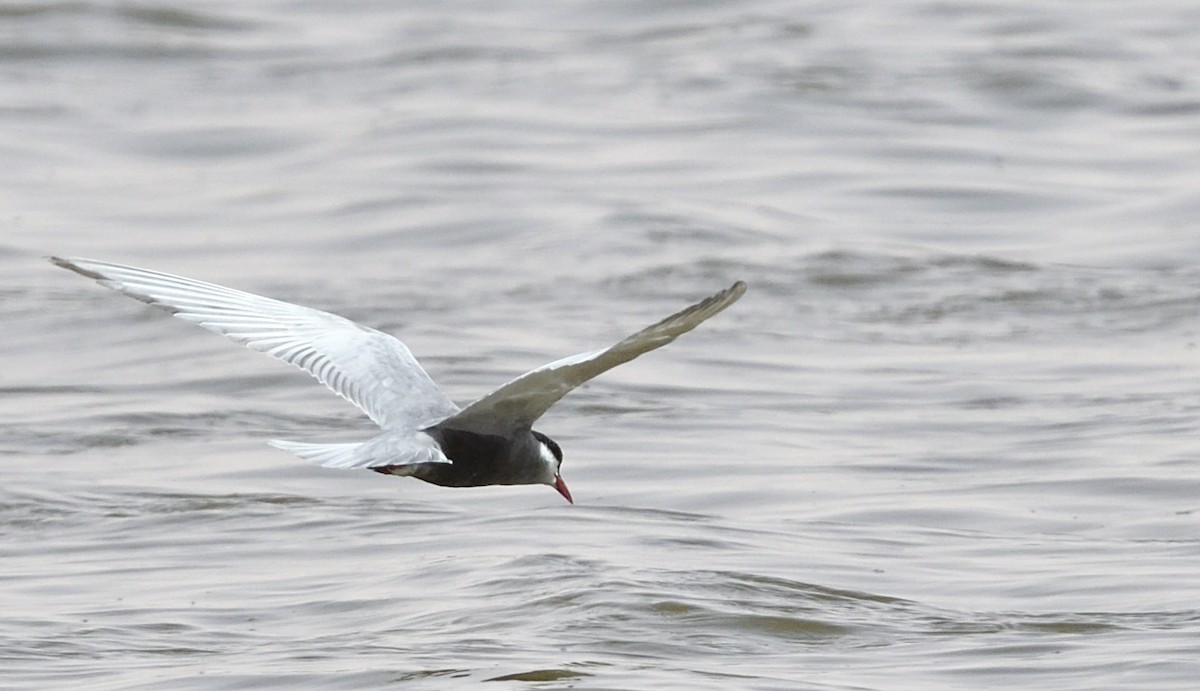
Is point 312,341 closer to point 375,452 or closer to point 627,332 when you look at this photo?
point 375,452

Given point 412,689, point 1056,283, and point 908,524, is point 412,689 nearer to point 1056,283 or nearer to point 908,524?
point 908,524

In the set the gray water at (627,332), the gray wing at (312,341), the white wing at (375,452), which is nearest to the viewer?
the white wing at (375,452)

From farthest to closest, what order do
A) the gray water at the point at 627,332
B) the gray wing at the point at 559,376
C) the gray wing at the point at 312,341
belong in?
1. the gray water at the point at 627,332
2. the gray wing at the point at 312,341
3. the gray wing at the point at 559,376

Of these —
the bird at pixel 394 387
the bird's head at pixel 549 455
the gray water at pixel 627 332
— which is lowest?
the gray water at pixel 627 332

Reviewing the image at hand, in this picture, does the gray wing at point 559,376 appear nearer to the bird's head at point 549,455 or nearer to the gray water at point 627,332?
the bird's head at point 549,455

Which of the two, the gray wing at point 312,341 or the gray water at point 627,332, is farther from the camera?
the gray water at point 627,332

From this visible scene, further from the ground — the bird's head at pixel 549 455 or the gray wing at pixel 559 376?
the gray wing at pixel 559 376

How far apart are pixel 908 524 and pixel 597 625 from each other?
1919 mm

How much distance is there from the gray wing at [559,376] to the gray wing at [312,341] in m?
0.20

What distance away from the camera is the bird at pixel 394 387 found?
539 centimetres

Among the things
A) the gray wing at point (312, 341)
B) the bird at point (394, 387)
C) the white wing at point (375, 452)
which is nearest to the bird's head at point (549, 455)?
the bird at point (394, 387)

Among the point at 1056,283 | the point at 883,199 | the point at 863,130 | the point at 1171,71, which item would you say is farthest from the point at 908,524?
the point at 1171,71

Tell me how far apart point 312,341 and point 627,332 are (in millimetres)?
5196

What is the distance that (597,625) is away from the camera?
6934 mm
